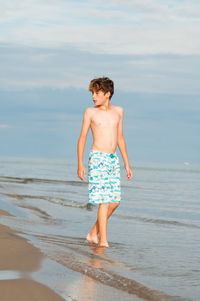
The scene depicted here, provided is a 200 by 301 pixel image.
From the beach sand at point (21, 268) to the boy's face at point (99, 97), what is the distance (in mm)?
2015

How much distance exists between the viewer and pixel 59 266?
4277 mm

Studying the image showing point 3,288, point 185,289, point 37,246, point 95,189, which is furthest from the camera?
point 95,189

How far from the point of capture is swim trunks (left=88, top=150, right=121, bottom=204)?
6152 millimetres

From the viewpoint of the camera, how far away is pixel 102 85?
20.0ft

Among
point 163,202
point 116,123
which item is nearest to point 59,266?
point 116,123

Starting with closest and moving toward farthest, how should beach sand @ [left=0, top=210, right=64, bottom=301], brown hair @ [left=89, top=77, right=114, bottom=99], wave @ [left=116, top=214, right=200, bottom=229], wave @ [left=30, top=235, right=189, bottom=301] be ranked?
beach sand @ [left=0, top=210, right=64, bottom=301] → wave @ [left=30, top=235, right=189, bottom=301] → brown hair @ [left=89, top=77, right=114, bottom=99] → wave @ [left=116, top=214, right=200, bottom=229]

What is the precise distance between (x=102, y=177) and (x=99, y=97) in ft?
3.38

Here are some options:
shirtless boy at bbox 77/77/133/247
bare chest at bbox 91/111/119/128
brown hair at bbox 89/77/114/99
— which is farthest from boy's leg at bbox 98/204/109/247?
brown hair at bbox 89/77/114/99

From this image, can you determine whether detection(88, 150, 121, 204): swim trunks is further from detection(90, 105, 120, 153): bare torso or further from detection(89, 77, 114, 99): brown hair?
detection(89, 77, 114, 99): brown hair

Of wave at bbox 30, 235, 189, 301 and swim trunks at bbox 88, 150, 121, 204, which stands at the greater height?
swim trunks at bbox 88, 150, 121, 204

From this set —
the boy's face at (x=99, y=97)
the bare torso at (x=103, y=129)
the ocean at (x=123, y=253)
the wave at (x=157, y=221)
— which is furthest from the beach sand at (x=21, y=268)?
the wave at (x=157, y=221)

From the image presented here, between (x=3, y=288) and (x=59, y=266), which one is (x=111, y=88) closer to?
(x=59, y=266)

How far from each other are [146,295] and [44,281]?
31.6 inches

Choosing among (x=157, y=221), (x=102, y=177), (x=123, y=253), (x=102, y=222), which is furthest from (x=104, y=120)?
(x=157, y=221)
